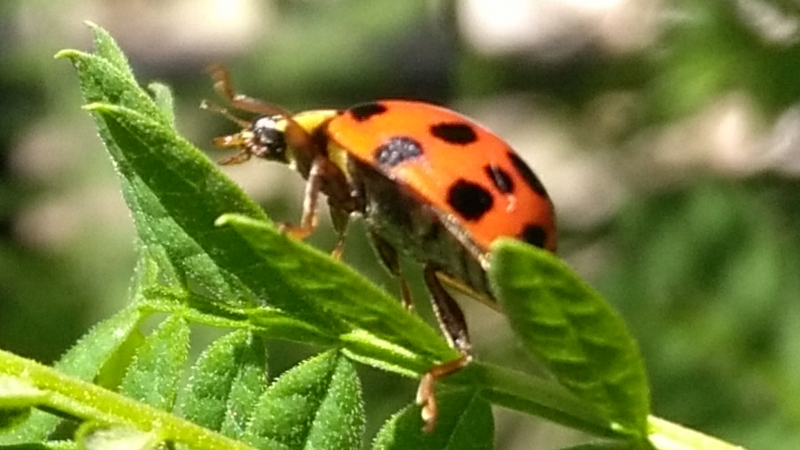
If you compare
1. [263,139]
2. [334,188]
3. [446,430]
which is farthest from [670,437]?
[263,139]

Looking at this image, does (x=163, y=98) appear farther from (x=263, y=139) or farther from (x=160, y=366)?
(x=263, y=139)

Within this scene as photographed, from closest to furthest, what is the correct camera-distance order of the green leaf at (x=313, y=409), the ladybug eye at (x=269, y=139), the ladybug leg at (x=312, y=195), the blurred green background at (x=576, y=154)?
the green leaf at (x=313, y=409)
the ladybug leg at (x=312, y=195)
the ladybug eye at (x=269, y=139)
the blurred green background at (x=576, y=154)

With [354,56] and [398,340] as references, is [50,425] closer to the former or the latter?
[398,340]

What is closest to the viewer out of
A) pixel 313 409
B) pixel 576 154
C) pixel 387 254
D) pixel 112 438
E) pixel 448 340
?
pixel 112 438

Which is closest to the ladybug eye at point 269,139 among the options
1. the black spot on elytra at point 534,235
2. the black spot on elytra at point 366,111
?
the black spot on elytra at point 366,111

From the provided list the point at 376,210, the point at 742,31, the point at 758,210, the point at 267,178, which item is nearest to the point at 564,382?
the point at 376,210

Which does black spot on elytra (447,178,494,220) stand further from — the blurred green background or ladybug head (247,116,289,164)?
the blurred green background

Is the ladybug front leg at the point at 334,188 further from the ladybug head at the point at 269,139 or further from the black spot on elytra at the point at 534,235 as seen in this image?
the black spot on elytra at the point at 534,235
